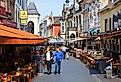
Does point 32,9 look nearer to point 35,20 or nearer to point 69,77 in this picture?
point 35,20

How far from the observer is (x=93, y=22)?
64562 mm

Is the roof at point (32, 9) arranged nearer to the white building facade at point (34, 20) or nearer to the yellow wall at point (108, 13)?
the white building facade at point (34, 20)

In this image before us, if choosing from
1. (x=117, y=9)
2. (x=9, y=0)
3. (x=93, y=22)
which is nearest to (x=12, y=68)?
(x=9, y=0)

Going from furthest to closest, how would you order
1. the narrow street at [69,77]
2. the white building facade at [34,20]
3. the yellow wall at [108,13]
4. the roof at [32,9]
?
the roof at [32,9], the white building facade at [34,20], the yellow wall at [108,13], the narrow street at [69,77]

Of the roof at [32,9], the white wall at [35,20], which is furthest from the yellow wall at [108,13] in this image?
the roof at [32,9]

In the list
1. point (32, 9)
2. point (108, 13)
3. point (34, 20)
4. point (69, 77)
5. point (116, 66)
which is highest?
point (32, 9)

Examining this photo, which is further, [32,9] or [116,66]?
[32,9]

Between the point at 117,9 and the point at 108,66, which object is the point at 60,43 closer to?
the point at 117,9

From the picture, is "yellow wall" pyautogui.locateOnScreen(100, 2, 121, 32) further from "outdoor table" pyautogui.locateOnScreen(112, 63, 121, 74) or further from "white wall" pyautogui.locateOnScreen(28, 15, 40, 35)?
"white wall" pyautogui.locateOnScreen(28, 15, 40, 35)

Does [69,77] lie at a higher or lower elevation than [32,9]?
lower

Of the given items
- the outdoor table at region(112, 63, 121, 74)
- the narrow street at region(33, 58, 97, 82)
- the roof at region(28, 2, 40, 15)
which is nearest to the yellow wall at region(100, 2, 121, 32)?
the narrow street at region(33, 58, 97, 82)

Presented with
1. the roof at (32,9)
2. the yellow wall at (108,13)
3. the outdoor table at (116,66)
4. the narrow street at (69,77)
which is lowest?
the narrow street at (69,77)

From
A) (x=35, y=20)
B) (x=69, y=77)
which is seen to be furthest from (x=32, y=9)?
(x=69, y=77)

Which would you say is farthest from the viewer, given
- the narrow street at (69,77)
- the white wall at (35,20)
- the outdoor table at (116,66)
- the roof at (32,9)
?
the roof at (32,9)
